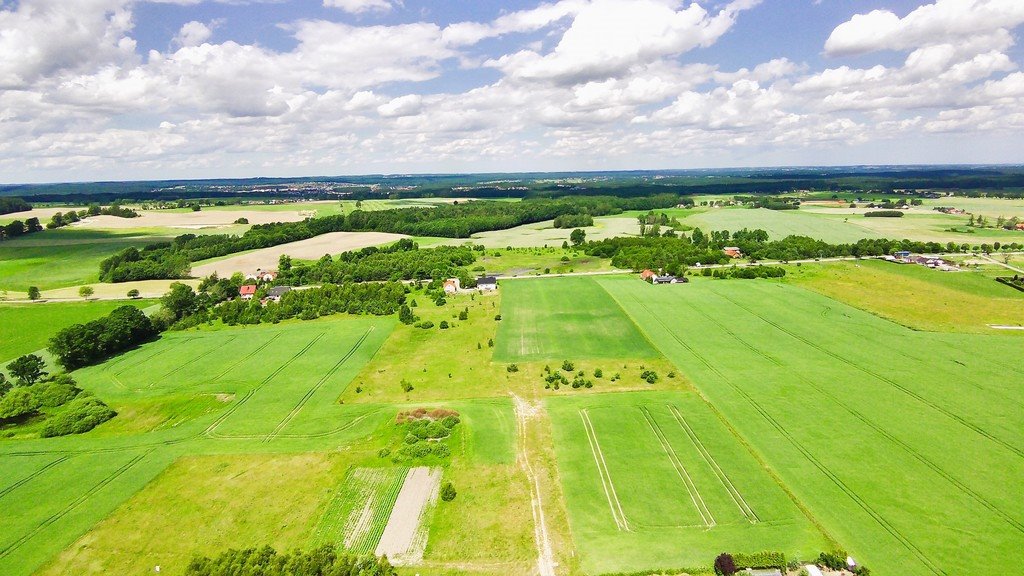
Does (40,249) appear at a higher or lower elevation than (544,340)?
higher

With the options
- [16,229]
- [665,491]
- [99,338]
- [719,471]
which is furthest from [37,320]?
[16,229]

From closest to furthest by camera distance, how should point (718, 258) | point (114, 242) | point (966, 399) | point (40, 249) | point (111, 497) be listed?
point (111, 497) → point (966, 399) → point (718, 258) → point (40, 249) → point (114, 242)

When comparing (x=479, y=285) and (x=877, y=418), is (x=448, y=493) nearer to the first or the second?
(x=877, y=418)

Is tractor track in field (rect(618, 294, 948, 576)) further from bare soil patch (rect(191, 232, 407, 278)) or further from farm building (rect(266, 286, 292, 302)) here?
bare soil patch (rect(191, 232, 407, 278))

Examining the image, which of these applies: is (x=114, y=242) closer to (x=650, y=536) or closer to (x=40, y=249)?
(x=40, y=249)

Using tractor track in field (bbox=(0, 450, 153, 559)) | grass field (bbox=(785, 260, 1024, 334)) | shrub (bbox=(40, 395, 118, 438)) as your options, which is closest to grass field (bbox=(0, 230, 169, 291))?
shrub (bbox=(40, 395, 118, 438))

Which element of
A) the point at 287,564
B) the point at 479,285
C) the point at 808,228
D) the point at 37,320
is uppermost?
the point at 808,228

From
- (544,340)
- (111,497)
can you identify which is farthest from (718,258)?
(111,497)
